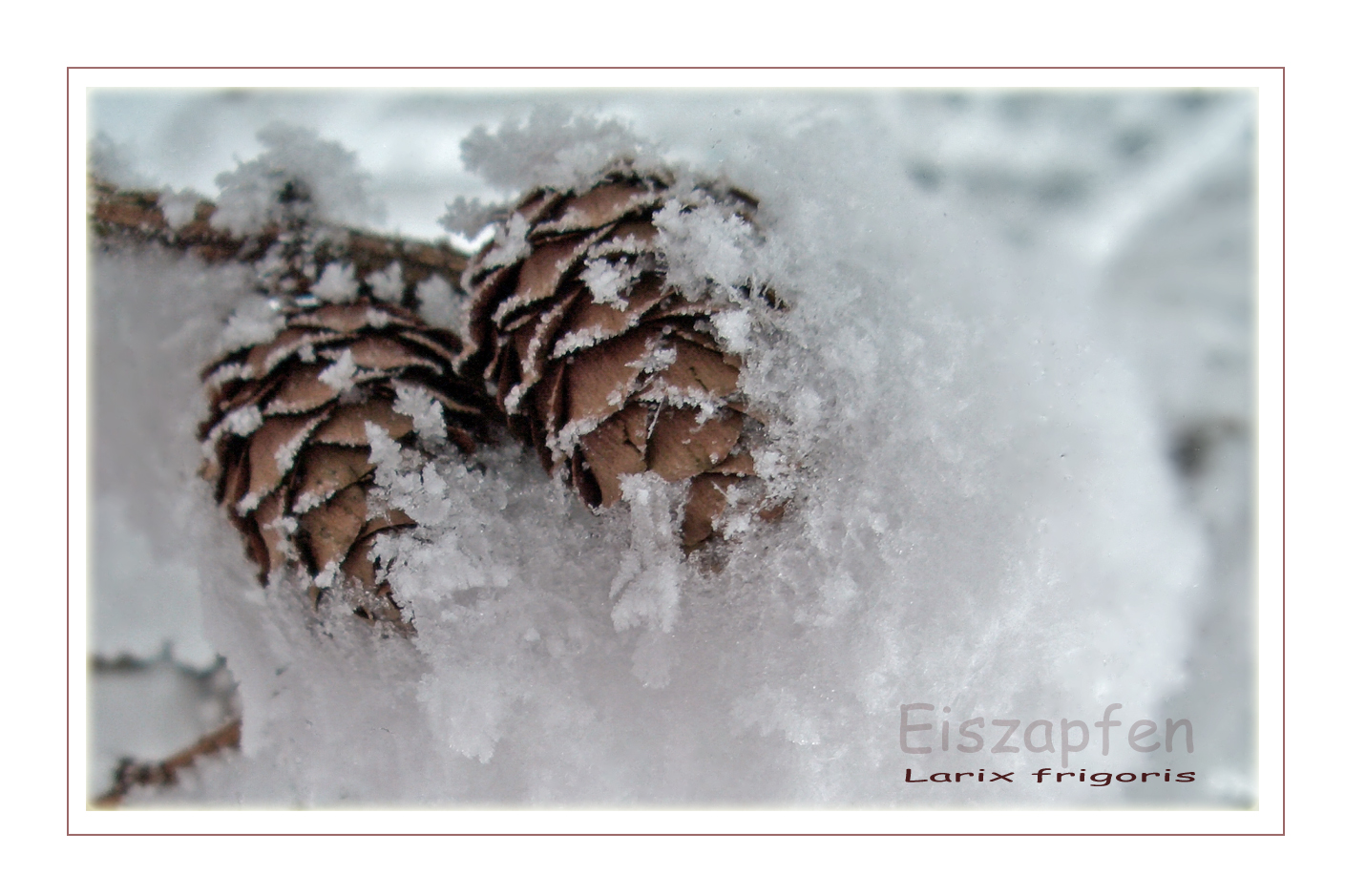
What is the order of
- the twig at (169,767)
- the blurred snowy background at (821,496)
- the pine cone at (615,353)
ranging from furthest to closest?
1. the twig at (169,767)
2. the blurred snowy background at (821,496)
3. the pine cone at (615,353)

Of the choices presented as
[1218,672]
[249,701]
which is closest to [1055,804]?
[1218,672]

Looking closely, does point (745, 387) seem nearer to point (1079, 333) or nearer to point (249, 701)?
point (1079, 333)

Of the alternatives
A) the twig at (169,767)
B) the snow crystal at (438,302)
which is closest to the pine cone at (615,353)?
the snow crystal at (438,302)

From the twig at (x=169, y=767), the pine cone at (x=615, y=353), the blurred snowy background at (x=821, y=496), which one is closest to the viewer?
the pine cone at (x=615, y=353)

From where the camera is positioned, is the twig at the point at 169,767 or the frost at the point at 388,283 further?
the twig at the point at 169,767

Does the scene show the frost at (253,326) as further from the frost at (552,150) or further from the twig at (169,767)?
the twig at (169,767)

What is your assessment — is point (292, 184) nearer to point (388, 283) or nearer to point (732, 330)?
point (388, 283)
